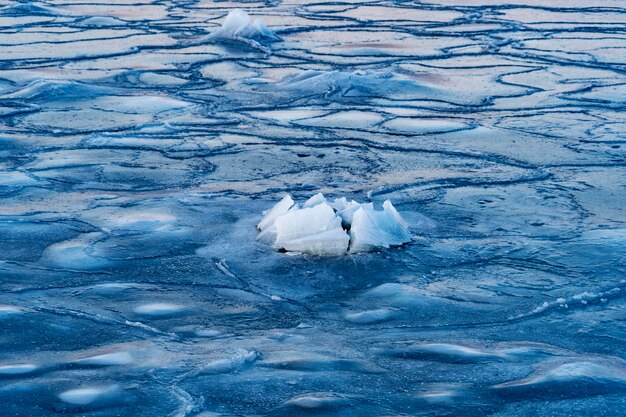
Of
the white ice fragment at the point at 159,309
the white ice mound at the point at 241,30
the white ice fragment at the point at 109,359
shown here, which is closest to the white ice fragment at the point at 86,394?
the white ice fragment at the point at 109,359

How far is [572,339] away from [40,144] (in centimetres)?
301

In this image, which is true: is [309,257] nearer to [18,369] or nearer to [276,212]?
[276,212]

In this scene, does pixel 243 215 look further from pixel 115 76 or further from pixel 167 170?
pixel 115 76

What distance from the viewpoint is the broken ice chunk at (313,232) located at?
11.7ft

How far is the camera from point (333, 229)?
3611mm

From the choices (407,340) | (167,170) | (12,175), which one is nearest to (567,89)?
(167,170)

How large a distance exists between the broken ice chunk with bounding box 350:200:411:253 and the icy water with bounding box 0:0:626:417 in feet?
0.20

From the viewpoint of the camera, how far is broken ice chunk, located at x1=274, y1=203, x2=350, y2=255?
Result: 11.7ft

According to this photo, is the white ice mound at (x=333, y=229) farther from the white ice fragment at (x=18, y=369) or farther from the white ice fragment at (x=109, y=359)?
the white ice fragment at (x=18, y=369)

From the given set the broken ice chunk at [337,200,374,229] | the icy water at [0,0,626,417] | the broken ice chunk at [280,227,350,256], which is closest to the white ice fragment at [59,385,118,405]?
the icy water at [0,0,626,417]

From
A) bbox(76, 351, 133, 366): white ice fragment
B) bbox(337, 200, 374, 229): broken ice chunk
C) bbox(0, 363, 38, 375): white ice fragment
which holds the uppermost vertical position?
bbox(337, 200, 374, 229): broken ice chunk

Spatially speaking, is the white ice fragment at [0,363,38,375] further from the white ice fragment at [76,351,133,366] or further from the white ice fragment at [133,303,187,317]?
the white ice fragment at [133,303,187,317]

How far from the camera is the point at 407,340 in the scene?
9.55 feet

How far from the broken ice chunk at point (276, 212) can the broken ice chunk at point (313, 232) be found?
85mm
